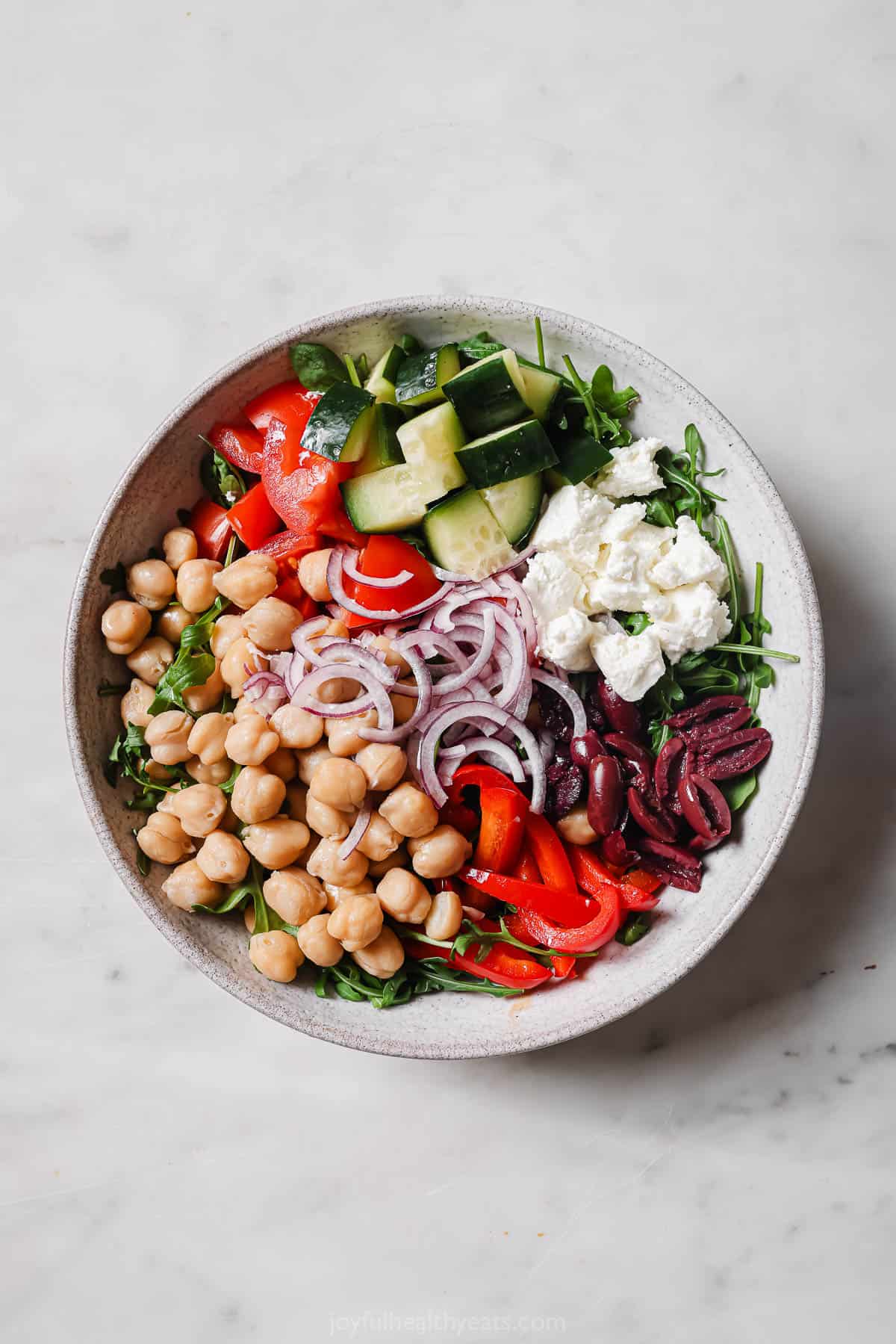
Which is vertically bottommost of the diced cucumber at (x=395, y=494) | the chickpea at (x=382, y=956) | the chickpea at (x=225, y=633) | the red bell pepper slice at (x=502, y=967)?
the red bell pepper slice at (x=502, y=967)

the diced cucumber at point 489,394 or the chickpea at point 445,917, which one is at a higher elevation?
the diced cucumber at point 489,394

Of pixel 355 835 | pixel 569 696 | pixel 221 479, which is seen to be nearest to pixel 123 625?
pixel 221 479

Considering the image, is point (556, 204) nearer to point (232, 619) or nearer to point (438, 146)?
point (438, 146)

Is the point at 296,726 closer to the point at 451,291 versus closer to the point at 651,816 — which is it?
the point at 651,816

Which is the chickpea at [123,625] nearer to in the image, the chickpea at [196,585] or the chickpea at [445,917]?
the chickpea at [196,585]

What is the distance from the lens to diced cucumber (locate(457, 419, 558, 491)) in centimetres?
248

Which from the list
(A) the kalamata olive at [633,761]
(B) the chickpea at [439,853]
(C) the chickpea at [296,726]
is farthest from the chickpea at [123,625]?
(A) the kalamata olive at [633,761]

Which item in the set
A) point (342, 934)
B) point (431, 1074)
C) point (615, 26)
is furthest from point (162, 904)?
point (615, 26)

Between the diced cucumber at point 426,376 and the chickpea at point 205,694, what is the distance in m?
0.83

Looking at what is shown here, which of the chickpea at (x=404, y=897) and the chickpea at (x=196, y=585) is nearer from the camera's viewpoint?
the chickpea at (x=404, y=897)

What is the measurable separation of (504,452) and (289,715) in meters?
0.83

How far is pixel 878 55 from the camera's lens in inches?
123

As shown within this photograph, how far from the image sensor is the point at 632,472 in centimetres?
258

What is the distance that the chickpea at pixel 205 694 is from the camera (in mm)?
2631
